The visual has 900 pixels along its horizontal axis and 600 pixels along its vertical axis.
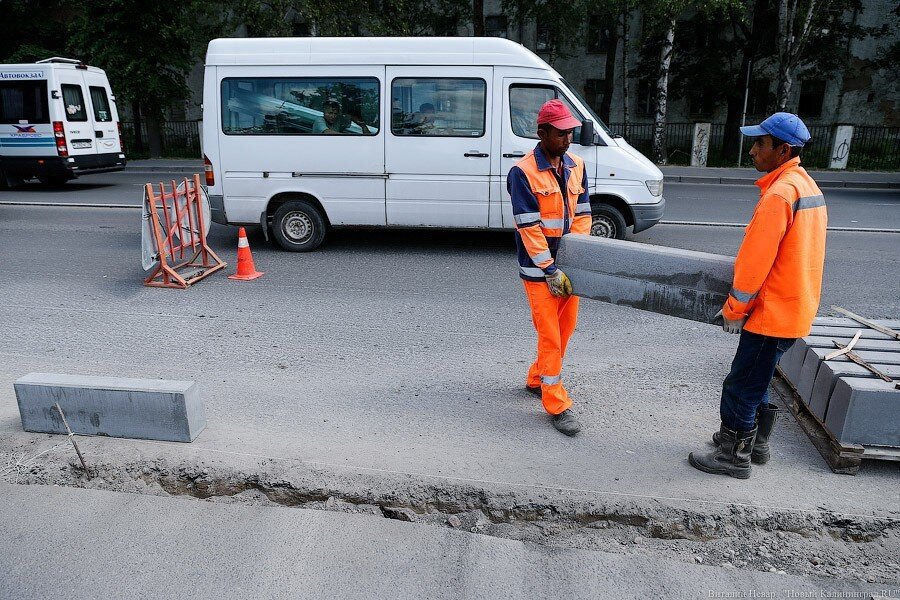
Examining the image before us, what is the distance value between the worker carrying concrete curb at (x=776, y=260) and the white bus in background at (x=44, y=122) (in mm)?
15742

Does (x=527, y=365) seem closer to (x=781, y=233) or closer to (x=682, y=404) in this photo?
(x=682, y=404)

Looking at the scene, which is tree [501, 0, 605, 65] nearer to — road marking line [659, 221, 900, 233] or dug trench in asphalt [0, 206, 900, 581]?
road marking line [659, 221, 900, 233]

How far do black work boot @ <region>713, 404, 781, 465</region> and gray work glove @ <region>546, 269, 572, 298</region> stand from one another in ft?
4.00

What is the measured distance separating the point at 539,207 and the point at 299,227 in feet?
18.6

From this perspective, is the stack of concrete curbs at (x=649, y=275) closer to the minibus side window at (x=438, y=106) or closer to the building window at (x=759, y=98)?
the minibus side window at (x=438, y=106)

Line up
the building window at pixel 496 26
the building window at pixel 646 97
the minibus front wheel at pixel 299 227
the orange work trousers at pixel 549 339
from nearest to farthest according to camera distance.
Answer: the orange work trousers at pixel 549 339
the minibus front wheel at pixel 299 227
the building window at pixel 646 97
the building window at pixel 496 26

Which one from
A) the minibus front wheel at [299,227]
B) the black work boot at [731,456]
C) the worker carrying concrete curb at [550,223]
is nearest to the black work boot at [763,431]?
the black work boot at [731,456]

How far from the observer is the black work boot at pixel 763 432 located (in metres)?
3.57

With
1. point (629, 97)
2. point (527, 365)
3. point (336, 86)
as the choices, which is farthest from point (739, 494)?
point (629, 97)

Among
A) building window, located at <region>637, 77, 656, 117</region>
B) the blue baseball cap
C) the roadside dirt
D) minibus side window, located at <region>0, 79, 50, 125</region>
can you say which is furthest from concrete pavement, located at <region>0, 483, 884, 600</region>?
building window, located at <region>637, 77, 656, 117</region>

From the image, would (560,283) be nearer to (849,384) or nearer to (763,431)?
(763,431)

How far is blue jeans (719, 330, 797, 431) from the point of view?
3254mm

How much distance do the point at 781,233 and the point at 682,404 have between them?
6.10ft

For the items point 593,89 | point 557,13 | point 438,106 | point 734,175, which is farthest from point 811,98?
point 438,106
